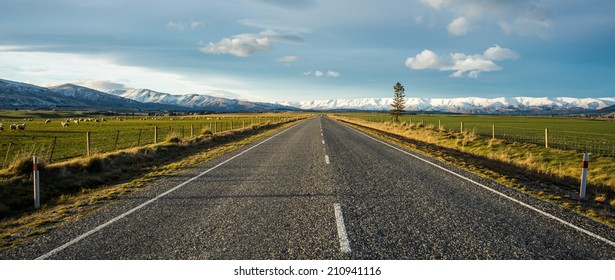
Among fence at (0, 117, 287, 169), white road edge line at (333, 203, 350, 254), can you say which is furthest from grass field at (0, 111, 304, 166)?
white road edge line at (333, 203, 350, 254)

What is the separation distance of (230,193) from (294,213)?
2315 millimetres

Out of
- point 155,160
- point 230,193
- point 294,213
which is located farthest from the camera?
Result: point 155,160

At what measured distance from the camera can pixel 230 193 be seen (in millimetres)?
7691

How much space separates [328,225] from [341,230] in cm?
32

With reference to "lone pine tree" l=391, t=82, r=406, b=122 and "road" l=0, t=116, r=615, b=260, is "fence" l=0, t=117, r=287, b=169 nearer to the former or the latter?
"road" l=0, t=116, r=615, b=260

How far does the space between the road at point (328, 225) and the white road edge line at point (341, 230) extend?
2 centimetres

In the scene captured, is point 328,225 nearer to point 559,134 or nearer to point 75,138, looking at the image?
point 75,138

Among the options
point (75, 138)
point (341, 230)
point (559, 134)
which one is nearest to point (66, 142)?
point (75, 138)

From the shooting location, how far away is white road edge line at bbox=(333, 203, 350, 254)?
14.4 ft

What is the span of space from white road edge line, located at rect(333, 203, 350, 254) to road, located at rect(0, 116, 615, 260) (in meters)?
0.02
